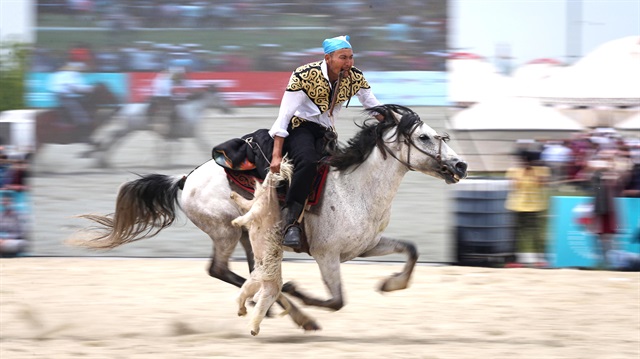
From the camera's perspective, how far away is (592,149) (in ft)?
34.4

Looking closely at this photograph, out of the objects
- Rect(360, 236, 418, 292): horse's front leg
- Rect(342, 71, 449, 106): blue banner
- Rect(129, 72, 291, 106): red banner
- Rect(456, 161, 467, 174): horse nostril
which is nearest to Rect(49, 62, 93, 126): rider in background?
Rect(129, 72, 291, 106): red banner

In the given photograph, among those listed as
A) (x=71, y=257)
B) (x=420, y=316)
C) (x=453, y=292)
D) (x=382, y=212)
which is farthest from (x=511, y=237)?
(x=71, y=257)

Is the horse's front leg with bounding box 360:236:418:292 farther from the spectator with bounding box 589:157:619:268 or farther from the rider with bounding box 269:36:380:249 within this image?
the spectator with bounding box 589:157:619:268

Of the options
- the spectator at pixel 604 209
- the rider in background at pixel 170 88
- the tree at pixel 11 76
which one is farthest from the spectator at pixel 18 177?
the spectator at pixel 604 209

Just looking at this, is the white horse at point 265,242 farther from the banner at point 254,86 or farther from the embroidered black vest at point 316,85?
the banner at point 254,86

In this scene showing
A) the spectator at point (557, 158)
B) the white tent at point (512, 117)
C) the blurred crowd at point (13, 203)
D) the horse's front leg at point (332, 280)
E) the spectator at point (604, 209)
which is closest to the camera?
the horse's front leg at point (332, 280)

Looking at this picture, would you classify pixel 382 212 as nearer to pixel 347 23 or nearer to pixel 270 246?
pixel 270 246

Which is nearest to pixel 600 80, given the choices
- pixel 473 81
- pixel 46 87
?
pixel 473 81

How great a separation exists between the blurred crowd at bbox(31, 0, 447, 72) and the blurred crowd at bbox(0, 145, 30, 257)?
111 cm

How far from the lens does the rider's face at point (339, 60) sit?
5.64 meters

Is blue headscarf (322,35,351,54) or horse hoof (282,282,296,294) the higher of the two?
blue headscarf (322,35,351,54)

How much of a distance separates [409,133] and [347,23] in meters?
4.48

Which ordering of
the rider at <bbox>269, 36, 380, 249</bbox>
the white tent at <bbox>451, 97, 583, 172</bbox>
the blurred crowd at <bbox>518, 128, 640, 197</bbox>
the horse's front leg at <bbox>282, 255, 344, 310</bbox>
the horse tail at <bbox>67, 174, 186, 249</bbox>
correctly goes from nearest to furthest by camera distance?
the rider at <bbox>269, 36, 380, 249</bbox> < the horse's front leg at <bbox>282, 255, 344, 310</bbox> < the horse tail at <bbox>67, 174, 186, 249</bbox> < the blurred crowd at <bbox>518, 128, 640, 197</bbox> < the white tent at <bbox>451, 97, 583, 172</bbox>

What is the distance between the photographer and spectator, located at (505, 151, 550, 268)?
9.45 m
